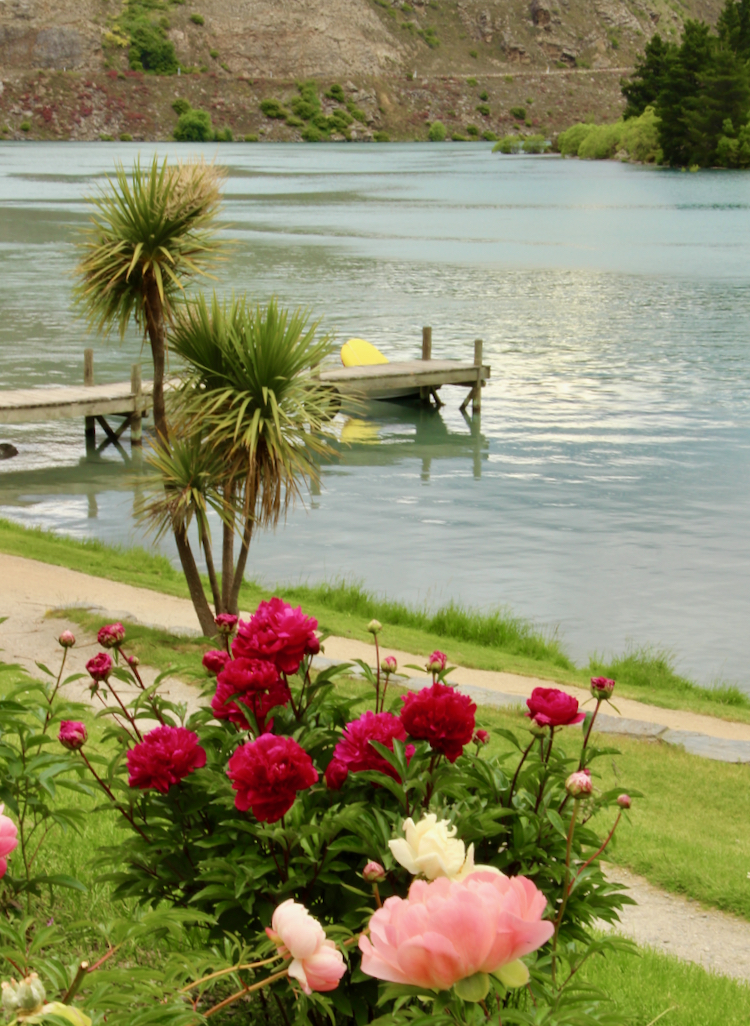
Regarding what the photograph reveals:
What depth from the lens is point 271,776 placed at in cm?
250

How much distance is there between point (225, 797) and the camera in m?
2.93

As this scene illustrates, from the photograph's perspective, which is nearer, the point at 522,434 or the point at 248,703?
the point at 248,703

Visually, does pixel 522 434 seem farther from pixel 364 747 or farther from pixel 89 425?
pixel 364 747

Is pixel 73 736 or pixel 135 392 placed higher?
pixel 73 736

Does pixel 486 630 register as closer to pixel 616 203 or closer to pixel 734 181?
pixel 616 203

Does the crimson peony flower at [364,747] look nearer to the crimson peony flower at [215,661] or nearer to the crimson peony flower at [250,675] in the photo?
the crimson peony flower at [250,675]

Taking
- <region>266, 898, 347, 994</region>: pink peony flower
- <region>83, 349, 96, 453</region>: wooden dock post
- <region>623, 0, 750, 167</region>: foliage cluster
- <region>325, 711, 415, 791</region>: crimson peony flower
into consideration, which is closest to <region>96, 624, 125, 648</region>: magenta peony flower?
<region>325, 711, 415, 791</region>: crimson peony flower

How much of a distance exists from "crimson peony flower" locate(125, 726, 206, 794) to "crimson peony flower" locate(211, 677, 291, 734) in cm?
18

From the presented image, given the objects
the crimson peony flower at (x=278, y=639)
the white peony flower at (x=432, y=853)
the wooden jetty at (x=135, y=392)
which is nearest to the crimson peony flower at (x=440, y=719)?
the crimson peony flower at (x=278, y=639)

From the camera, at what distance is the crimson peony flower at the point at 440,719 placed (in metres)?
2.80

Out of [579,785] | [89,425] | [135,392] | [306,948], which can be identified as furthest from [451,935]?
[89,425]

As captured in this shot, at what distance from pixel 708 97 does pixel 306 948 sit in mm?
138659

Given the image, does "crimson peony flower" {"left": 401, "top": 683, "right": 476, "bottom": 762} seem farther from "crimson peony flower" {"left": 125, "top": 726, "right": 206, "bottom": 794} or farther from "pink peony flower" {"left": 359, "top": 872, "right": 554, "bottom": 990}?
"pink peony flower" {"left": 359, "top": 872, "right": 554, "bottom": 990}

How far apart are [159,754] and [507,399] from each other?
28823 millimetres
